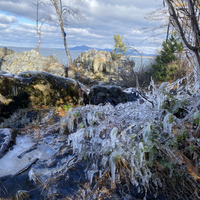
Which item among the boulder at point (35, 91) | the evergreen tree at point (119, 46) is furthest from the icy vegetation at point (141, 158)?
the evergreen tree at point (119, 46)

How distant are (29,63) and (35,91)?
1287 cm

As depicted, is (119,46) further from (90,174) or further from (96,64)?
(90,174)

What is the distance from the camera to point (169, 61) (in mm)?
10836

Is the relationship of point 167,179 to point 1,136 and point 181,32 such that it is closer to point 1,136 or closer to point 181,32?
point 181,32

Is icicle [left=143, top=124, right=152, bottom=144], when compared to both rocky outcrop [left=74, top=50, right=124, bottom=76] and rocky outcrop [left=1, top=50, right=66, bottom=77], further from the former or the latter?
rocky outcrop [left=74, top=50, right=124, bottom=76]

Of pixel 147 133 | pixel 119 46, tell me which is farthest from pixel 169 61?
pixel 119 46

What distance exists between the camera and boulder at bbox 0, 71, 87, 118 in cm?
502

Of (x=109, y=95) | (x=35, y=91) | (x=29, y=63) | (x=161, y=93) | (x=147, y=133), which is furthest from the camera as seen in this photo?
(x=29, y=63)

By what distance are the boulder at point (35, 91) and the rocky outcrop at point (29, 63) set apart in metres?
10.7

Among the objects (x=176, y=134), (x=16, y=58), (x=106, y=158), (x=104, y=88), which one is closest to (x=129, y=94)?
(x=104, y=88)

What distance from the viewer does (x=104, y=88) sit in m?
5.81

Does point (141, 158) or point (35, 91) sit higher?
point (141, 158)

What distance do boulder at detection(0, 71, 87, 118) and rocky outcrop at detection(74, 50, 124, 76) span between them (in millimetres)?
12519

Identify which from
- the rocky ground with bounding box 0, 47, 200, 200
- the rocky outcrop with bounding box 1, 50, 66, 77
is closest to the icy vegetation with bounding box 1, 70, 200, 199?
the rocky ground with bounding box 0, 47, 200, 200
